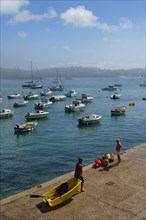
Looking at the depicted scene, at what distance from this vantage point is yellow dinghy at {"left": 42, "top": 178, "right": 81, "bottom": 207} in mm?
18797

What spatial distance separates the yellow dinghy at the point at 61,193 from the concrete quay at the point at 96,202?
390 mm

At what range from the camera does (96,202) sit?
19.5m

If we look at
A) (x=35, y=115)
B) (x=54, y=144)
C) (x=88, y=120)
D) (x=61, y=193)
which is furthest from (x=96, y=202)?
(x=35, y=115)

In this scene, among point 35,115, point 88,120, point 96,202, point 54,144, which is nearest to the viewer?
point 96,202

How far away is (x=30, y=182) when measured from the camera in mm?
27891

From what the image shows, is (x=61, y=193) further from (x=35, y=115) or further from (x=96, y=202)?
(x=35, y=115)

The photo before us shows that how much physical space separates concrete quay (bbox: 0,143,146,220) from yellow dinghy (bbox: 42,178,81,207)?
390mm

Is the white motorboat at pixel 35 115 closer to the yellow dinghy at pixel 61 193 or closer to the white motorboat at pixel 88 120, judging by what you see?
the white motorboat at pixel 88 120

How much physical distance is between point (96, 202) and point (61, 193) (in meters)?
2.14

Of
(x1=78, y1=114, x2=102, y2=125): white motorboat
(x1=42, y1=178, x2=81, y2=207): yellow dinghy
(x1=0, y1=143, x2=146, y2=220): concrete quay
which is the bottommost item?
(x1=78, y1=114, x2=102, y2=125): white motorboat

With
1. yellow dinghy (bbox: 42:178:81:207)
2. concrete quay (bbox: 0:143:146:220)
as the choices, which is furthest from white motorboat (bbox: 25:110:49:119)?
yellow dinghy (bbox: 42:178:81:207)

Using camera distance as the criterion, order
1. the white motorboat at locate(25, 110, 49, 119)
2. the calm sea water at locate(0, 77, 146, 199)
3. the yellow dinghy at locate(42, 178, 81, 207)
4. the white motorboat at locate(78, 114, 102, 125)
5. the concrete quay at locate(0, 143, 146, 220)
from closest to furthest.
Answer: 1. the concrete quay at locate(0, 143, 146, 220)
2. the yellow dinghy at locate(42, 178, 81, 207)
3. the calm sea water at locate(0, 77, 146, 199)
4. the white motorboat at locate(78, 114, 102, 125)
5. the white motorboat at locate(25, 110, 49, 119)

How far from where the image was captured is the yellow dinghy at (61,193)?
1880 centimetres

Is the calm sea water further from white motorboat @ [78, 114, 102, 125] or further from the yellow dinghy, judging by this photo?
the yellow dinghy
